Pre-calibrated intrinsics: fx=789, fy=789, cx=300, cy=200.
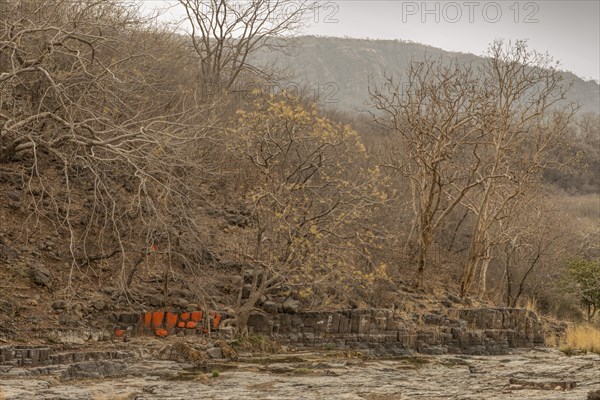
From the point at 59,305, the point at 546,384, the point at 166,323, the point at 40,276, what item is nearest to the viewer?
the point at 546,384

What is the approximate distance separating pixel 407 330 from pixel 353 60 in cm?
9252

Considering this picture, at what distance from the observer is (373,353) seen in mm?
21531

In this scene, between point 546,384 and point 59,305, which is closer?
point 546,384

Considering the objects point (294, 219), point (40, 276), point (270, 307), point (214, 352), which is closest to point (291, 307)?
point (270, 307)

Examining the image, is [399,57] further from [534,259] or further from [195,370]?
[195,370]

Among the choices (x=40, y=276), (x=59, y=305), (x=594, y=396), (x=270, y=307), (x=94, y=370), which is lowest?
(x=94, y=370)

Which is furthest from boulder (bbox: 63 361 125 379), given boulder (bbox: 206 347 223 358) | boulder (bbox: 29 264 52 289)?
boulder (bbox: 29 264 52 289)

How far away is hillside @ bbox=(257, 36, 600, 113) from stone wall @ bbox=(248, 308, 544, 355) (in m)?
71.4

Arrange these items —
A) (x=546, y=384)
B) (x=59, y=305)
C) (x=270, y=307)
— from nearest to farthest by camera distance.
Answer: (x=546, y=384) < (x=59, y=305) < (x=270, y=307)

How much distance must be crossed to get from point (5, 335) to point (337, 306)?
9782mm

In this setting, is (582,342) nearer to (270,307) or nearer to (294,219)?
(270,307)

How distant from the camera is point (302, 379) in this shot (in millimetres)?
16156

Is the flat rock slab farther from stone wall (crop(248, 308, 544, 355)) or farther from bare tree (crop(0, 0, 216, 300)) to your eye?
bare tree (crop(0, 0, 216, 300))

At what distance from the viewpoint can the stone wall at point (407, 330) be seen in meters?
21.8
